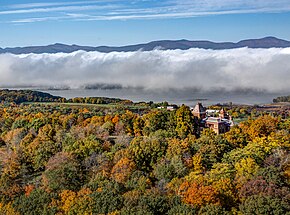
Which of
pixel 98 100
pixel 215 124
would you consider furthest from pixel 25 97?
pixel 215 124

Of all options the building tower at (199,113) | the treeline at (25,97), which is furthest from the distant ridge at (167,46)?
the building tower at (199,113)

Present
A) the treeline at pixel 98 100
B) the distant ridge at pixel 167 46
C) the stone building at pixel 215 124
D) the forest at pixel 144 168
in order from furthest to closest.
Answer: the distant ridge at pixel 167 46 < the treeline at pixel 98 100 < the stone building at pixel 215 124 < the forest at pixel 144 168

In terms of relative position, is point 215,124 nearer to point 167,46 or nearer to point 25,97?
point 25,97

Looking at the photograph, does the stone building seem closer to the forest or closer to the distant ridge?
the forest

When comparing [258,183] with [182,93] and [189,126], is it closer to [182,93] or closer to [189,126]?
[189,126]

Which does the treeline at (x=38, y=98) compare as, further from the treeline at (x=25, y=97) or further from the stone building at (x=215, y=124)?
the stone building at (x=215, y=124)

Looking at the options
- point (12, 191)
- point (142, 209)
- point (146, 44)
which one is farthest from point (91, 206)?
point (146, 44)

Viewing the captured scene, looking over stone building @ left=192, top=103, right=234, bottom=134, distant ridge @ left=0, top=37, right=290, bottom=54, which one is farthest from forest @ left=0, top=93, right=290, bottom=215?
distant ridge @ left=0, top=37, right=290, bottom=54

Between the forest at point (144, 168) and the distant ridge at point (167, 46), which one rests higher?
the distant ridge at point (167, 46)
